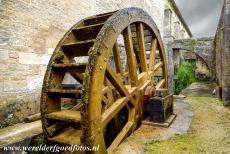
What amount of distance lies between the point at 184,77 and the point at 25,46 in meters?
12.7

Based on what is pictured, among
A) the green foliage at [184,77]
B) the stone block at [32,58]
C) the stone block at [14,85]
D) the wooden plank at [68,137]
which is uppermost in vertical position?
the stone block at [32,58]

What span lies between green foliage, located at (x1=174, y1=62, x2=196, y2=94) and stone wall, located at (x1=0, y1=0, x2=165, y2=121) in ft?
35.7

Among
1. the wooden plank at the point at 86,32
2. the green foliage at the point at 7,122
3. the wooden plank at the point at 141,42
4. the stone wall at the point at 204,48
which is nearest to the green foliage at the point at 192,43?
the stone wall at the point at 204,48

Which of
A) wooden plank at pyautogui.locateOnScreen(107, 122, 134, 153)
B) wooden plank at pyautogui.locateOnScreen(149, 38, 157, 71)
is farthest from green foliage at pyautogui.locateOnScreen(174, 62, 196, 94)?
wooden plank at pyautogui.locateOnScreen(107, 122, 134, 153)

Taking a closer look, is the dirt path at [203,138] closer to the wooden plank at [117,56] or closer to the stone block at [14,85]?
the wooden plank at [117,56]

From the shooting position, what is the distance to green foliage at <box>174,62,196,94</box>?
14.9m

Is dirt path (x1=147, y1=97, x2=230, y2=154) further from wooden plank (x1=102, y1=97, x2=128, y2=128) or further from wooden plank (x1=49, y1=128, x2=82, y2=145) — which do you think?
wooden plank (x1=49, y1=128, x2=82, y2=145)

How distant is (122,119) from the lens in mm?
4262

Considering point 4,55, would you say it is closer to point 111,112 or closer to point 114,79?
point 114,79

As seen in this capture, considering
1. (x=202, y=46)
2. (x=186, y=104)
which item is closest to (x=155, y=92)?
(x=186, y=104)

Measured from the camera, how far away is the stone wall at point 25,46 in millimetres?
4094

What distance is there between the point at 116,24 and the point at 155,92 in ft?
4.52

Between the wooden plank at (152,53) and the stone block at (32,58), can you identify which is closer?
the stone block at (32,58)

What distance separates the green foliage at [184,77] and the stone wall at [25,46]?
10.9m
